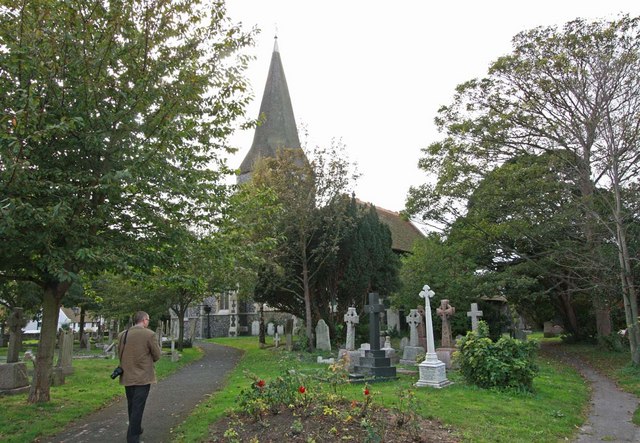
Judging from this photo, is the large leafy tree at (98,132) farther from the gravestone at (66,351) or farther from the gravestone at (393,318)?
the gravestone at (393,318)

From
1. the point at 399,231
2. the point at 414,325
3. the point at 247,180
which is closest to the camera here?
the point at 414,325

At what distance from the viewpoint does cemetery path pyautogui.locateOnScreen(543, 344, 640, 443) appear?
23.5ft

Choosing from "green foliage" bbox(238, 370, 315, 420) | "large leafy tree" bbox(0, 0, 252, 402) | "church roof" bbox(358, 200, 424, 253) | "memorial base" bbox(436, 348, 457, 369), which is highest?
"church roof" bbox(358, 200, 424, 253)

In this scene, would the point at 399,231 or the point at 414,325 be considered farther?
the point at 399,231

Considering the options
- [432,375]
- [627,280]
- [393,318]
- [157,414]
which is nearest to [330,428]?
[157,414]

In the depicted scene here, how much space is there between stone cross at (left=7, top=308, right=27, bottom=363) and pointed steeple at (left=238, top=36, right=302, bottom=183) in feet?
113

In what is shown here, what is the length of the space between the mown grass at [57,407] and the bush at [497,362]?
7.94 m

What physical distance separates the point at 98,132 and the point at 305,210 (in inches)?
518

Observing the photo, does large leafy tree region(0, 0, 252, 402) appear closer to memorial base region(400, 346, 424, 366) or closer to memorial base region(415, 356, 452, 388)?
memorial base region(415, 356, 452, 388)

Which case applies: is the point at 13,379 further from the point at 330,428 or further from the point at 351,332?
the point at 351,332

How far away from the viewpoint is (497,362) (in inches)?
401

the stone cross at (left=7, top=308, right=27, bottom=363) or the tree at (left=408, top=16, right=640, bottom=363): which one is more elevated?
the tree at (left=408, top=16, right=640, bottom=363)

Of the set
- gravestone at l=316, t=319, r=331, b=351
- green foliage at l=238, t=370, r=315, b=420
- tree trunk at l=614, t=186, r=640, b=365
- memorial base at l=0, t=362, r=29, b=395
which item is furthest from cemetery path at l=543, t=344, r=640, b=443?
memorial base at l=0, t=362, r=29, b=395

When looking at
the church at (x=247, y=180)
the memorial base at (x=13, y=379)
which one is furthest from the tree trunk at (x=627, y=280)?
the church at (x=247, y=180)
